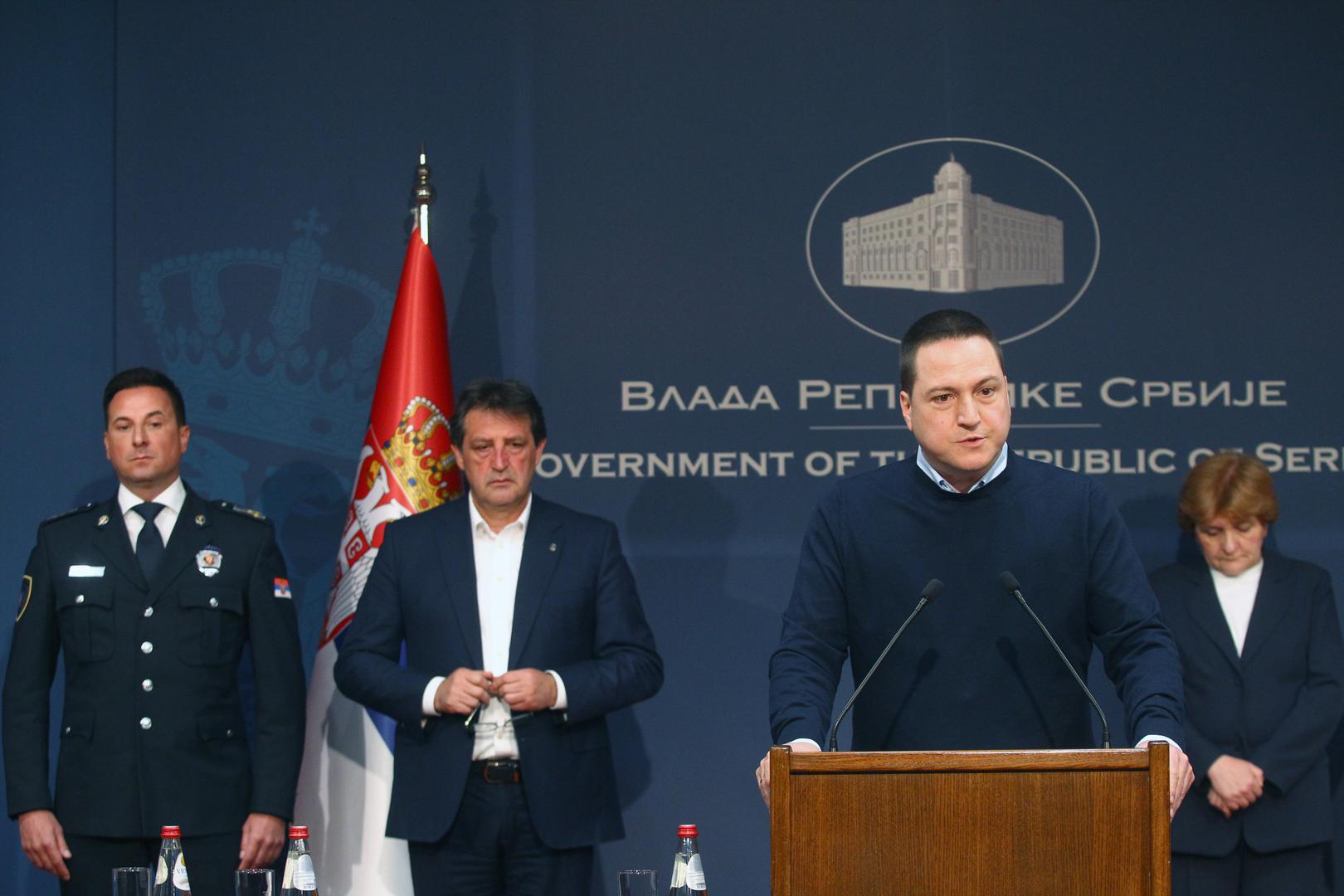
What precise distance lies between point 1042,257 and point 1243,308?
614 millimetres

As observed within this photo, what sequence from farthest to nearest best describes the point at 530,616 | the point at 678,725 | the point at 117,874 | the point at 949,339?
the point at 678,725, the point at 530,616, the point at 949,339, the point at 117,874

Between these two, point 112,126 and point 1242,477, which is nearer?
point 1242,477

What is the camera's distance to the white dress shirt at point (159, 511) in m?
3.90

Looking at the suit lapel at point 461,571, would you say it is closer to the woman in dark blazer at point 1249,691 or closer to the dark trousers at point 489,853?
the dark trousers at point 489,853

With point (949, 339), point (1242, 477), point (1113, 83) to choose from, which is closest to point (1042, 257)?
point (1113, 83)

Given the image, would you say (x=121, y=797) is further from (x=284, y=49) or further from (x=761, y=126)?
(x=761, y=126)

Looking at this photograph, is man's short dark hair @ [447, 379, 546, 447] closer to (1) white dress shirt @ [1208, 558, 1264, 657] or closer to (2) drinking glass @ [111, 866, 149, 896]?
(2) drinking glass @ [111, 866, 149, 896]

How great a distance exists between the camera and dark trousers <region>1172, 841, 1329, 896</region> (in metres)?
4.03

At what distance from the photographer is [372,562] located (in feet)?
13.6


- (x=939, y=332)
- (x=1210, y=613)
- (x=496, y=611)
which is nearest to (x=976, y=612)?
(x=939, y=332)

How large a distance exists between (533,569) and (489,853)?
65 centimetres

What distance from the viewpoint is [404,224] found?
4.75m

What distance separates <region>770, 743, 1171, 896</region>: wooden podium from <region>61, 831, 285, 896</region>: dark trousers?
7.08 ft

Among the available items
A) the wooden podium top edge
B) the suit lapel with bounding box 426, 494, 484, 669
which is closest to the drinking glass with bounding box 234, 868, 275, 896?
the wooden podium top edge
